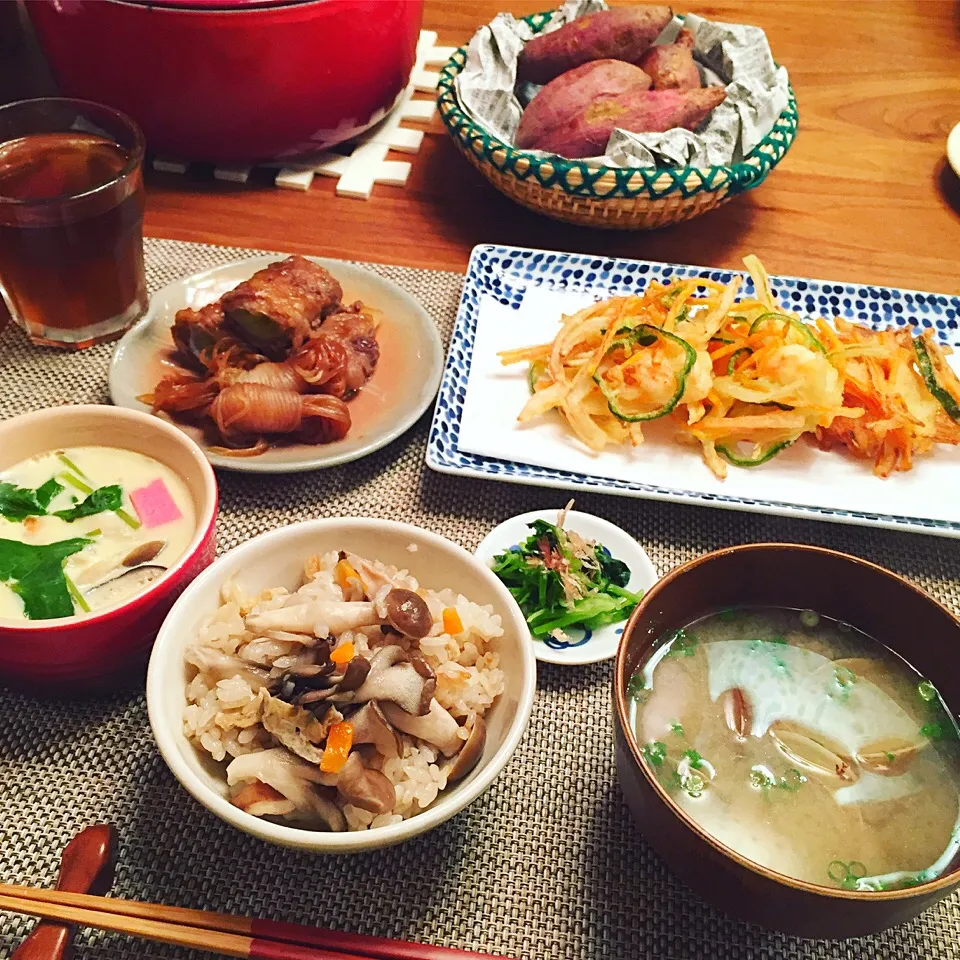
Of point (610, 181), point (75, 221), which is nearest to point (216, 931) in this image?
point (75, 221)

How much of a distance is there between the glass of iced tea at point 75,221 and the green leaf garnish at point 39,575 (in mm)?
627

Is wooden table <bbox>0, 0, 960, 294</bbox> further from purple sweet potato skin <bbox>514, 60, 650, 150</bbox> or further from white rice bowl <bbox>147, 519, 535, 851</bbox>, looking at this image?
white rice bowl <bbox>147, 519, 535, 851</bbox>

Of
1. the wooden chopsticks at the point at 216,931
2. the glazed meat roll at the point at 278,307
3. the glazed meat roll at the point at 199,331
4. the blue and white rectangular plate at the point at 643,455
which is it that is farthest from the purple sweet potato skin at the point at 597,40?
the wooden chopsticks at the point at 216,931

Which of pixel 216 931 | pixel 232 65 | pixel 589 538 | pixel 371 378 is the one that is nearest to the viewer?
pixel 216 931

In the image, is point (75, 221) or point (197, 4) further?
point (197, 4)

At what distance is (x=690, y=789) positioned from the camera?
0.91 meters

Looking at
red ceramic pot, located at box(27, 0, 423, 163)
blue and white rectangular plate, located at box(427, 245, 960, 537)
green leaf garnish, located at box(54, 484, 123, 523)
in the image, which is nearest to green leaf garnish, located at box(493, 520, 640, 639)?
blue and white rectangular plate, located at box(427, 245, 960, 537)

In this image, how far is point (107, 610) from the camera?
96 centimetres

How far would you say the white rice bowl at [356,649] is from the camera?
2.84 ft

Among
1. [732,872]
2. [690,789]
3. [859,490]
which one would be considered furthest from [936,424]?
[732,872]

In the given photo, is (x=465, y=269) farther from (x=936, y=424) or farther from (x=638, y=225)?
(x=936, y=424)

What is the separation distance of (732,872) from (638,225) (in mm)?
1435

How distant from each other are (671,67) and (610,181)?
49 cm

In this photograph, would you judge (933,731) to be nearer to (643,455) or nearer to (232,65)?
(643,455)
